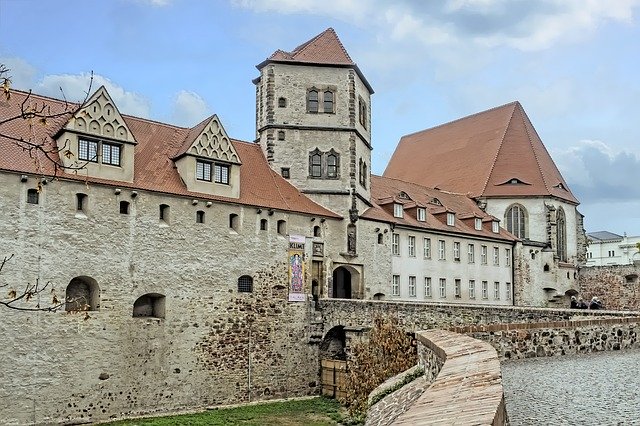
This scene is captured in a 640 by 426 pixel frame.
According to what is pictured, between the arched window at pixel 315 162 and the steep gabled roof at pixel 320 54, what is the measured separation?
14.8 ft

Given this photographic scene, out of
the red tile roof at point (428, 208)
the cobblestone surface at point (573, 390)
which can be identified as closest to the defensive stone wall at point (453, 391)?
the cobblestone surface at point (573, 390)

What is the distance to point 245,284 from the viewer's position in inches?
1180

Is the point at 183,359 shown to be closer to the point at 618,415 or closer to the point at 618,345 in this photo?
the point at 618,345

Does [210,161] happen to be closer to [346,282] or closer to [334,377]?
[346,282]

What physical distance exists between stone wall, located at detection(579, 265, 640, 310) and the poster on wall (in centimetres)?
2746

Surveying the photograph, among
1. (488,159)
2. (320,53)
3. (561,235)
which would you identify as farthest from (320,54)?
(561,235)

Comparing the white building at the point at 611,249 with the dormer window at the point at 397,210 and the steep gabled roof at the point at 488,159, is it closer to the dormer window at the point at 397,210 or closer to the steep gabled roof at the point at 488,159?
the steep gabled roof at the point at 488,159

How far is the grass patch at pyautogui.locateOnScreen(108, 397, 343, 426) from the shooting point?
25.3 m

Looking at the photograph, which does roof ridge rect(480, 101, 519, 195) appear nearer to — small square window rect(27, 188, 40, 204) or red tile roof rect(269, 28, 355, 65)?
red tile roof rect(269, 28, 355, 65)

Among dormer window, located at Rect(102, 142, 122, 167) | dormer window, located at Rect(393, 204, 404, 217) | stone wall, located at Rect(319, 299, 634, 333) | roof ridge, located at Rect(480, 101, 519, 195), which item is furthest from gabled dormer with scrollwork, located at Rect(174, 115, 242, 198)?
Answer: roof ridge, located at Rect(480, 101, 519, 195)

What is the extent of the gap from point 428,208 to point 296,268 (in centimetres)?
1443

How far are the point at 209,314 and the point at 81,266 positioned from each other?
5.84 meters

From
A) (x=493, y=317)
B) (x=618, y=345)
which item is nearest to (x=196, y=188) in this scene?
(x=493, y=317)

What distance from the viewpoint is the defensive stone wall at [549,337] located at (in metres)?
14.0
